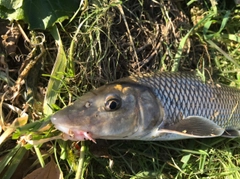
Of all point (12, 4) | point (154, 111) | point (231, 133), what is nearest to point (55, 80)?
point (12, 4)

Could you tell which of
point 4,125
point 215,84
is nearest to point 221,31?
point 215,84

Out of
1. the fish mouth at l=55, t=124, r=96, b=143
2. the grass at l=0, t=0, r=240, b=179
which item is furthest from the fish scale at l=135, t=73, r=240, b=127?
the fish mouth at l=55, t=124, r=96, b=143

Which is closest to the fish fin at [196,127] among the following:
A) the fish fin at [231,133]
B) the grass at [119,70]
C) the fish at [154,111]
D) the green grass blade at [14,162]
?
the fish at [154,111]

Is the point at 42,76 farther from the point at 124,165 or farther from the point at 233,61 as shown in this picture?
the point at 233,61

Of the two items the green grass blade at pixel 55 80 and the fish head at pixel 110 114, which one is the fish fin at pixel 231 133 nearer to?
the fish head at pixel 110 114

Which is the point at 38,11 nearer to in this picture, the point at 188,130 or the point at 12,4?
the point at 12,4

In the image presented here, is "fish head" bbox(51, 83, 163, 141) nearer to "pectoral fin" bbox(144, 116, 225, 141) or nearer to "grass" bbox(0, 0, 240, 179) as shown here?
"pectoral fin" bbox(144, 116, 225, 141)

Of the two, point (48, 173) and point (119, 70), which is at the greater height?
point (119, 70)
